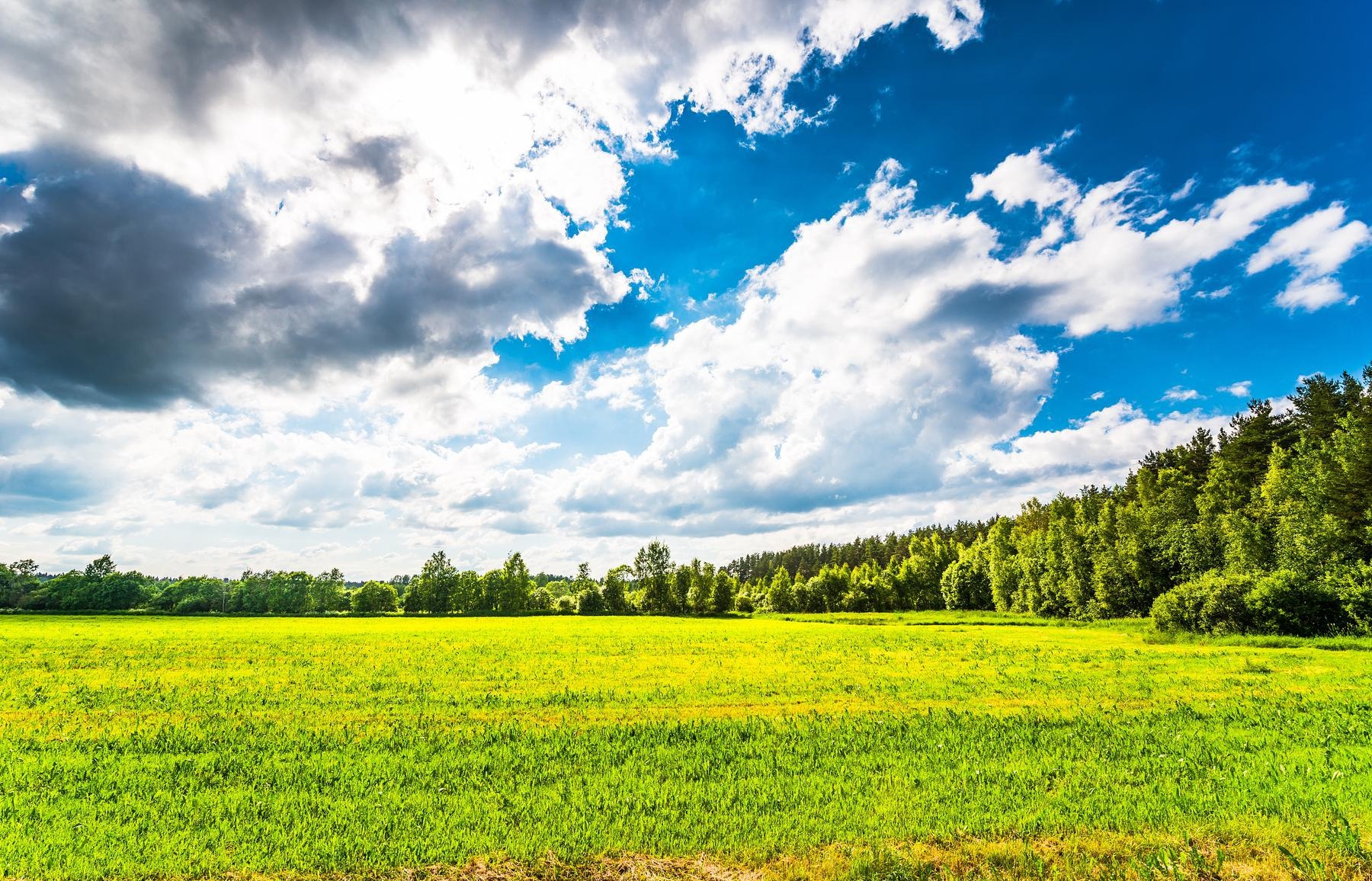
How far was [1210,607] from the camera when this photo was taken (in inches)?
1793

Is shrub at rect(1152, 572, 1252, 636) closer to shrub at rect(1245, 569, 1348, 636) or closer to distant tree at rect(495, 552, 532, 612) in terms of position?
shrub at rect(1245, 569, 1348, 636)

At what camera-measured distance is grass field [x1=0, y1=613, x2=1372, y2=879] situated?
29.1 ft

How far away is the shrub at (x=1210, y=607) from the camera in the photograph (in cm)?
4459

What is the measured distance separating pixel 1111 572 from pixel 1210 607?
3811 centimetres

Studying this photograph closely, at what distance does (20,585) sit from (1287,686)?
19026cm

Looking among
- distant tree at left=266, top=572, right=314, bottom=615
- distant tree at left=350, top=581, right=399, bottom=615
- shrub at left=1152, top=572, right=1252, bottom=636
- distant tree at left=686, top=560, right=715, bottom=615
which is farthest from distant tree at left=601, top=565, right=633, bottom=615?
shrub at left=1152, top=572, right=1252, bottom=636

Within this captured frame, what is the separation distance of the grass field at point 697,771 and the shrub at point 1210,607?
22181 millimetres

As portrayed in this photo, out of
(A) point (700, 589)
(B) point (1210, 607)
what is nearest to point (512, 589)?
(A) point (700, 589)

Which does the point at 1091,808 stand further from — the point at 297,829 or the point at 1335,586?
the point at 1335,586

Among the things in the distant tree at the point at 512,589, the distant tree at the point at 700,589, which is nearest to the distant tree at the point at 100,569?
the distant tree at the point at 512,589

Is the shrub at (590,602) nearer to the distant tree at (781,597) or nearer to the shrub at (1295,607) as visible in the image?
the distant tree at (781,597)

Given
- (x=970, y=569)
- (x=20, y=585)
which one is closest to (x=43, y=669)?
(x=970, y=569)

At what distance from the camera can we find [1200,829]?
9.47 m

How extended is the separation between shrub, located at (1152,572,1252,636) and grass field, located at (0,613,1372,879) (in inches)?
873
